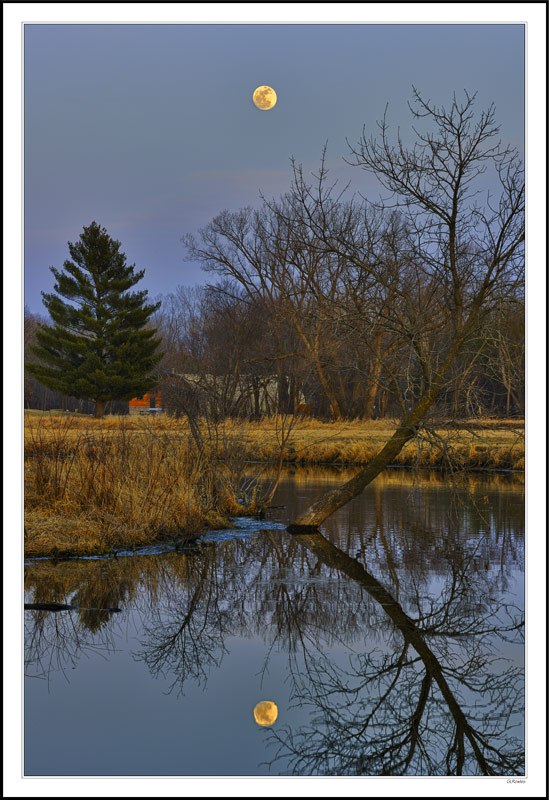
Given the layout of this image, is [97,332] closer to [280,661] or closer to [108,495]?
[108,495]

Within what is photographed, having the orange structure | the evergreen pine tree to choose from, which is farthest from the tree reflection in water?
the orange structure

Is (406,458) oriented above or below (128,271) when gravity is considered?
below

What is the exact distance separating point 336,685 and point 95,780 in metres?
2.27

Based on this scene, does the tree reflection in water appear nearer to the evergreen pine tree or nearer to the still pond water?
the still pond water

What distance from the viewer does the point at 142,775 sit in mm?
4578

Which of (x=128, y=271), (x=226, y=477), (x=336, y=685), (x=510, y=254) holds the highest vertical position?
(x=128, y=271)

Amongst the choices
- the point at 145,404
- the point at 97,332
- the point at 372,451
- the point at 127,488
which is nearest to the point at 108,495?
the point at 127,488

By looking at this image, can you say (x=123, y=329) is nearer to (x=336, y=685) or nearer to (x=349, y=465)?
(x=349, y=465)

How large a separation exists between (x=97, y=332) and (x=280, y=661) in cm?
4290

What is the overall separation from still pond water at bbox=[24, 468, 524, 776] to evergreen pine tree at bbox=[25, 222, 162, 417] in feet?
123

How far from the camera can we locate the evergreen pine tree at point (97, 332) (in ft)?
156

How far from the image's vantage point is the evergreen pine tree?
47.5 meters
